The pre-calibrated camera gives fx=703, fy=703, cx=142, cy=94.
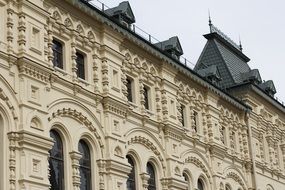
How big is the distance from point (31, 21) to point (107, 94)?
5051mm

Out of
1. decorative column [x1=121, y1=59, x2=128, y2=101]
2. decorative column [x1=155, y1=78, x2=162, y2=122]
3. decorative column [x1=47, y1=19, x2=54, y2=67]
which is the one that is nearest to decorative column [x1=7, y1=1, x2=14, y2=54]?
decorative column [x1=47, y1=19, x2=54, y2=67]

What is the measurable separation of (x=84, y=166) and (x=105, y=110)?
2.78 meters

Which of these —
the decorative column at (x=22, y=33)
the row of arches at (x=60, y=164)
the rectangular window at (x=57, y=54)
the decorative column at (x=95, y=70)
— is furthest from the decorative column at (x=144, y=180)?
the decorative column at (x=22, y=33)

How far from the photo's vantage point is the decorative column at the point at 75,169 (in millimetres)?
26938

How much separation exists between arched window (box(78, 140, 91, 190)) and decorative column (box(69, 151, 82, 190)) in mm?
629

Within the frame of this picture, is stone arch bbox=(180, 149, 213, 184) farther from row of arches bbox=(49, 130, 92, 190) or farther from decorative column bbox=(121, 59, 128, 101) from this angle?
row of arches bbox=(49, 130, 92, 190)

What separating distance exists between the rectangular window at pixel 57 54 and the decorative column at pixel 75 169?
12.0 ft

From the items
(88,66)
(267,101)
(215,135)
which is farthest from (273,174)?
(88,66)

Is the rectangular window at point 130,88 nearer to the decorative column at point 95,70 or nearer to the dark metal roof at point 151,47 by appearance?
the dark metal roof at point 151,47

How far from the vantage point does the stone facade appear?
25141 millimetres

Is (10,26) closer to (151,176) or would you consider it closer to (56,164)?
(56,164)

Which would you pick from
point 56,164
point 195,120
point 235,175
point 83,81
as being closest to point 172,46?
point 195,120

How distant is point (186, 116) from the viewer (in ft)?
121

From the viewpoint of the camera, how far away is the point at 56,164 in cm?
2673
